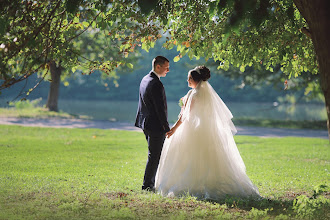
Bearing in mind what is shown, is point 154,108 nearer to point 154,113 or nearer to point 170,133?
point 154,113

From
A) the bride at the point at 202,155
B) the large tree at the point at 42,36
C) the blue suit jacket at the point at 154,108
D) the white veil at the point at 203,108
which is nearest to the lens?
the large tree at the point at 42,36

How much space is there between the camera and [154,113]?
7.22 m

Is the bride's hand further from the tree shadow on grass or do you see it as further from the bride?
the tree shadow on grass

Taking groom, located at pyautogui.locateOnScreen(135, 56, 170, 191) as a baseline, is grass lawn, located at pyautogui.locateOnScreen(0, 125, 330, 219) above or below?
below

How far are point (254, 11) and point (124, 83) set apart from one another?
70.2 m

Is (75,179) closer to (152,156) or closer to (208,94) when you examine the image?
(152,156)

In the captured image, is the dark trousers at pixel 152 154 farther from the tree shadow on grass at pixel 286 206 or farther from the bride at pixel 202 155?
the tree shadow on grass at pixel 286 206

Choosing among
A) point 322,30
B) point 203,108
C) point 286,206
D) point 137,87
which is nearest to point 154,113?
point 203,108

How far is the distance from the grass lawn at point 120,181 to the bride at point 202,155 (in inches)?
11.9

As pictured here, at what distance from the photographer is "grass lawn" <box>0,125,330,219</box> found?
6109 millimetres

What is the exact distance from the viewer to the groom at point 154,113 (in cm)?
716

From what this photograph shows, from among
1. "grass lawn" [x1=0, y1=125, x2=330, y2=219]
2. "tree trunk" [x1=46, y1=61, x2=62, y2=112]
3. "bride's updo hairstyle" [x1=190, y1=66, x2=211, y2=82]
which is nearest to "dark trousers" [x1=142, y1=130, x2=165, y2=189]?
"grass lawn" [x1=0, y1=125, x2=330, y2=219]

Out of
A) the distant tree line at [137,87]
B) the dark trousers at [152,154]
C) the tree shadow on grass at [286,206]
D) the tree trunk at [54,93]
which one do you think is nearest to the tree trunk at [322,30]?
the tree shadow on grass at [286,206]

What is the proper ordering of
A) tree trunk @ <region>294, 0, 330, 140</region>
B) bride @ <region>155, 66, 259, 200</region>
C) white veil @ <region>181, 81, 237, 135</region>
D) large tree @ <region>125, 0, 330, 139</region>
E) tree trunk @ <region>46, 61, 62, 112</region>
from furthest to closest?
1. tree trunk @ <region>46, 61, 62, 112</region>
2. large tree @ <region>125, 0, 330, 139</region>
3. white veil @ <region>181, 81, 237, 135</region>
4. bride @ <region>155, 66, 259, 200</region>
5. tree trunk @ <region>294, 0, 330, 140</region>
